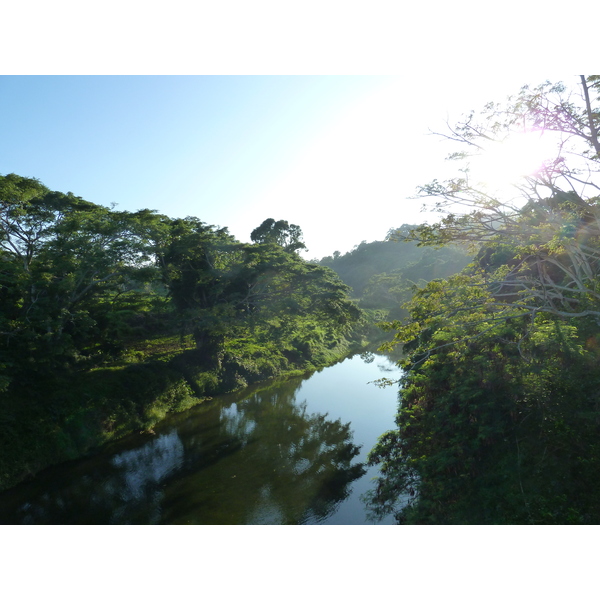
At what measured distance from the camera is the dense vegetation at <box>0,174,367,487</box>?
13008 millimetres

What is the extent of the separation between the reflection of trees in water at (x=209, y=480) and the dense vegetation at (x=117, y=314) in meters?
1.38

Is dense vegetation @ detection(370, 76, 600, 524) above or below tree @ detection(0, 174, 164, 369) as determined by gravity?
below

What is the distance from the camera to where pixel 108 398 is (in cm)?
1463

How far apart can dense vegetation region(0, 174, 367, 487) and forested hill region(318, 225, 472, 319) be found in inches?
502

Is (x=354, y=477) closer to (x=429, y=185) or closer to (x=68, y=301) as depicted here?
(x=429, y=185)

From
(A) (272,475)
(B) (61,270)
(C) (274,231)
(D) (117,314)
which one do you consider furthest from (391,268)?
(A) (272,475)

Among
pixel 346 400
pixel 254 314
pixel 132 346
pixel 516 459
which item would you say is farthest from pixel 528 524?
pixel 132 346

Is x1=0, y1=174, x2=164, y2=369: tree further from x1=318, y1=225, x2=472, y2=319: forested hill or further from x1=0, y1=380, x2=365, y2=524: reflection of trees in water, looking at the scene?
x1=318, y1=225, x2=472, y2=319: forested hill

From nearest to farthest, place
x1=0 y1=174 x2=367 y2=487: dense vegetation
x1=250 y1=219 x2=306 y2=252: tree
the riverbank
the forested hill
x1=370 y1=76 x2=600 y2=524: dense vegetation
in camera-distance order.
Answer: x1=370 y1=76 x2=600 y2=524: dense vegetation < the riverbank < x1=0 y1=174 x2=367 y2=487: dense vegetation < x1=250 y1=219 x2=306 y2=252: tree < the forested hill

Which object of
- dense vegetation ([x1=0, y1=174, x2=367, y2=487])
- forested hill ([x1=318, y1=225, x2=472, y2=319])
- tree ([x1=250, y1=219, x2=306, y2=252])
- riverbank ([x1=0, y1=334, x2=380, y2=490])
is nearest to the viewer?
riverbank ([x1=0, y1=334, x2=380, y2=490])

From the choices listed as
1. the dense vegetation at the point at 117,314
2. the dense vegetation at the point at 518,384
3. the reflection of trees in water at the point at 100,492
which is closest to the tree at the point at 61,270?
the dense vegetation at the point at 117,314

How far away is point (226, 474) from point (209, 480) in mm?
557

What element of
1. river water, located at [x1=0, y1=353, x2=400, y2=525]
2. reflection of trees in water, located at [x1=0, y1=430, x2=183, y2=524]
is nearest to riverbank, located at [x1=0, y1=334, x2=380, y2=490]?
river water, located at [x1=0, y1=353, x2=400, y2=525]

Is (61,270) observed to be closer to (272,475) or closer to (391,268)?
(272,475)
